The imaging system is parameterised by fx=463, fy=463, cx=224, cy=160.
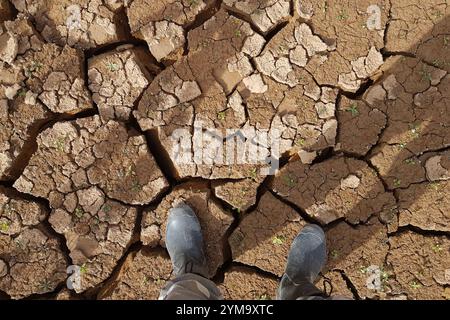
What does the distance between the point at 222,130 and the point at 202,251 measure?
0.85 meters

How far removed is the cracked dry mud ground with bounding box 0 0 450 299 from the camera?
3.18 metres

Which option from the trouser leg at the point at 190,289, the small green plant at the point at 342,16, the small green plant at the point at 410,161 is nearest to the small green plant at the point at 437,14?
the small green plant at the point at 342,16

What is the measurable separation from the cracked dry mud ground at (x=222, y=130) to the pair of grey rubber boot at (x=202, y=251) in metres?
0.10

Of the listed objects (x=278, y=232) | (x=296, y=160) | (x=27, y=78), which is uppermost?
(x=27, y=78)

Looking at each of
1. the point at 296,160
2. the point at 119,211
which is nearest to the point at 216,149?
the point at 296,160

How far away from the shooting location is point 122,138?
3281mm

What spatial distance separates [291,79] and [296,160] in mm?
580

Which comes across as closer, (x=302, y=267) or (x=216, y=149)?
(x=302, y=267)

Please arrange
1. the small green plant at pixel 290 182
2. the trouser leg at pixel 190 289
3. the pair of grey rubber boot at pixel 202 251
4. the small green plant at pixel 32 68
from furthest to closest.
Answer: the small green plant at pixel 32 68 < the small green plant at pixel 290 182 < the pair of grey rubber boot at pixel 202 251 < the trouser leg at pixel 190 289

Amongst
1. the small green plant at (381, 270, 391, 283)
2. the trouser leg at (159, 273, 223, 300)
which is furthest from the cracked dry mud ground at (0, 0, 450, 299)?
the trouser leg at (159, 273, 223, 300)

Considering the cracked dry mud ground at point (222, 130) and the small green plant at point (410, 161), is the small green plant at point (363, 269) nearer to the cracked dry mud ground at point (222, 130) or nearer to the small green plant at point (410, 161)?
the cracked dry mud ground at point (222, 130)

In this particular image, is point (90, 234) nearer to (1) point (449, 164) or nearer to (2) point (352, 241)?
(2) point (352, 241)

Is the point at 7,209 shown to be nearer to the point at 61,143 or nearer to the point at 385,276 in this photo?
the point at 61,143

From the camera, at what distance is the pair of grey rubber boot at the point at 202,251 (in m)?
3.01
